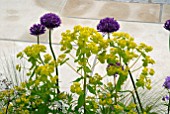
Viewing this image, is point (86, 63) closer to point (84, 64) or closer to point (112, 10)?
point (84, 64)

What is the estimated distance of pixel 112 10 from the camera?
191 inches

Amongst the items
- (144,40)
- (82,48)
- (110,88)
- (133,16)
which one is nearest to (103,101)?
(110,88)

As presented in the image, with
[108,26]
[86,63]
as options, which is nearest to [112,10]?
[108,26]

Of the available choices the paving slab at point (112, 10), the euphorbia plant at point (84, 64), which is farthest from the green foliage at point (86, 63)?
the paving slab at point (112, 10)

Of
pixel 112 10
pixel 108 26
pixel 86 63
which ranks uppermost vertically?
pixel 108 26

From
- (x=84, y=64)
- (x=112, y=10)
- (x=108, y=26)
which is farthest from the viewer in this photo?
(x=112, y=10)

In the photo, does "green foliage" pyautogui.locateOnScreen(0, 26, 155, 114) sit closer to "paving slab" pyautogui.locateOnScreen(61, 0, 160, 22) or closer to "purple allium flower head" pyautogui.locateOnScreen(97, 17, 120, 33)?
"purple allium flower head" pyautogui.locateOnScreen(97, 17, 120, 33)

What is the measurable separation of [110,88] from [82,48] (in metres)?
0.31

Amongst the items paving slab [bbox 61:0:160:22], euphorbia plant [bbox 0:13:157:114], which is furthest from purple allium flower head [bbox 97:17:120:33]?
paving slab [bbox 61:0:160:22]

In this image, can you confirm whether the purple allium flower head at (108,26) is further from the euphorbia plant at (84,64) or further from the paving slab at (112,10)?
the paving slab at (112,10)

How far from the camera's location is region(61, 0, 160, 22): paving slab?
470cm

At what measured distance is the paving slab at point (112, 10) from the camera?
15.4ft

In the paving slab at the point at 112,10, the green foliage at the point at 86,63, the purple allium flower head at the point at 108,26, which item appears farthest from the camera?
the paving slab at the point at 112,10

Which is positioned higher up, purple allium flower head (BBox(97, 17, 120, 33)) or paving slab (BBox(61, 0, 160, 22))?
purple allium flower head (BBox(97, 17, 120, 33))
